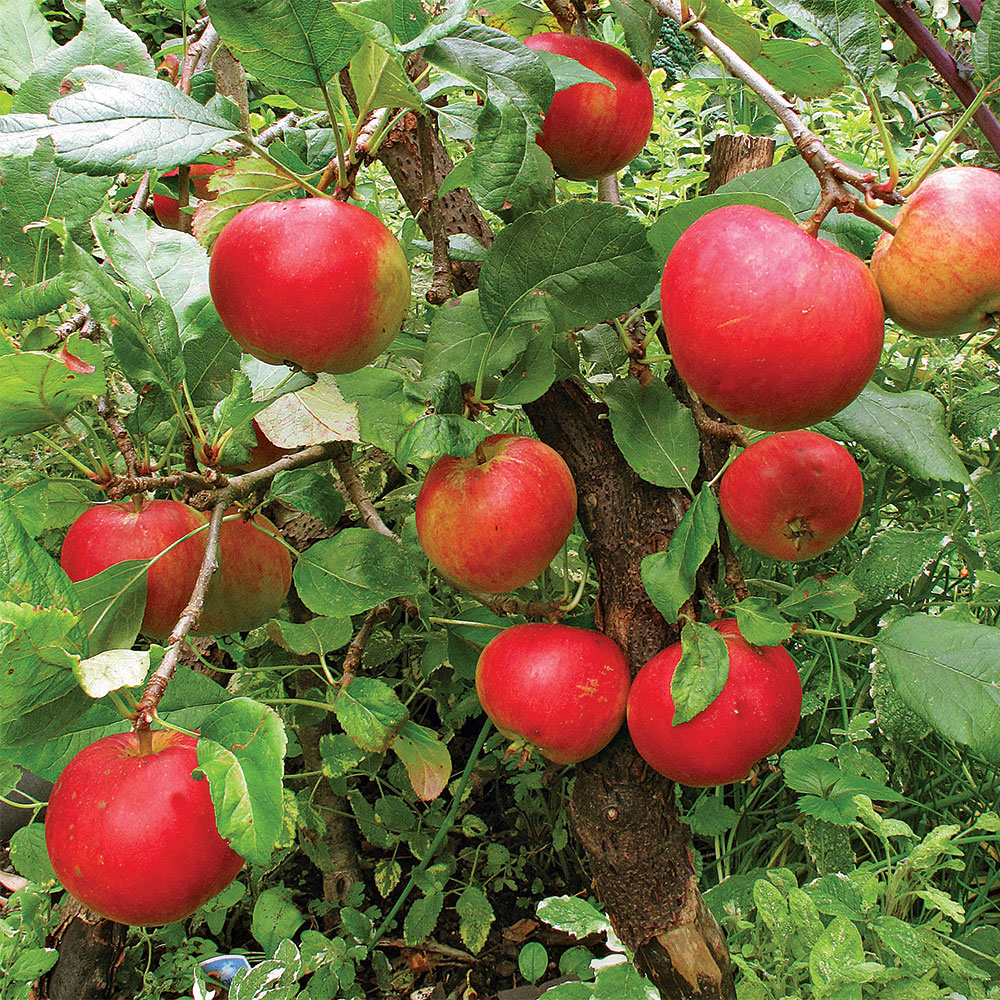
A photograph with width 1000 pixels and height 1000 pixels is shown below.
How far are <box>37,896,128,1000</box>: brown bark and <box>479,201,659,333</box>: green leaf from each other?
0.98m

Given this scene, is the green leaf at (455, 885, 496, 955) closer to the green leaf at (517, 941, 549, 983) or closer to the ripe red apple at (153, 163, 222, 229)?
the green leaf at (517, 941, 549, 983)

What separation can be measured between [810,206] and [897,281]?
0.66ft

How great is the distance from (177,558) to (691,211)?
1.46ft

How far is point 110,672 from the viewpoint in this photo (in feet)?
1.24

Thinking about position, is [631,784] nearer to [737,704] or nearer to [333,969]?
[737,704]

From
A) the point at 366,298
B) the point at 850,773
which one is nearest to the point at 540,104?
the point at 366,298

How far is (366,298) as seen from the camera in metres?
0.47

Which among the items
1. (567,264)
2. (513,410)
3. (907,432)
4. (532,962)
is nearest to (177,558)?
(567,264)

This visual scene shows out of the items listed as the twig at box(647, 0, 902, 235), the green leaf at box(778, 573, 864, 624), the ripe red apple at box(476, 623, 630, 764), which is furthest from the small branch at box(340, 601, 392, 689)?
the twig at box(647, 0, 902, 235)

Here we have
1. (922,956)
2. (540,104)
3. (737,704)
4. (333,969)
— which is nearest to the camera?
(540,104)

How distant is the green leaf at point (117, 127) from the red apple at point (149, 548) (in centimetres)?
27

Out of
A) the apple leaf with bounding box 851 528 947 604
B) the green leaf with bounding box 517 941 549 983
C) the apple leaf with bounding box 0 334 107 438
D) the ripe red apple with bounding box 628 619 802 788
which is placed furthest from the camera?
the green leaf with bounding box 517 941 549 983

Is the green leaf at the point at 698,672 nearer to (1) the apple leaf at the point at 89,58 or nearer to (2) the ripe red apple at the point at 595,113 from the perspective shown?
(2) the ripe red apple at the point at 595,113

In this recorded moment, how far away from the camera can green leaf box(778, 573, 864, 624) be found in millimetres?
614
